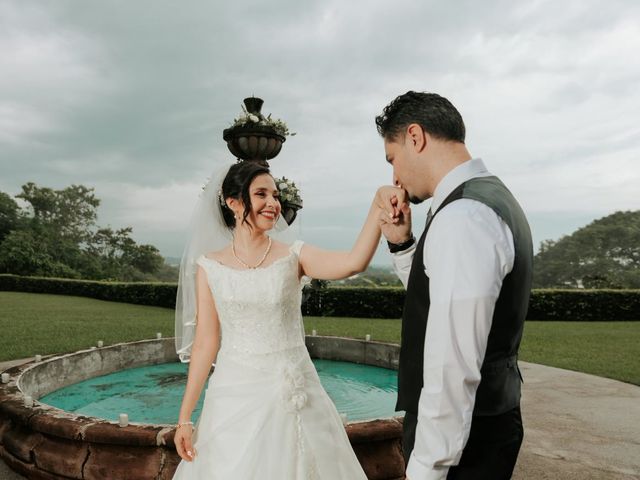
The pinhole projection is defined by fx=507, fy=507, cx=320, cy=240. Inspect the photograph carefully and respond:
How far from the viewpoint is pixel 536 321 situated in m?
15.9

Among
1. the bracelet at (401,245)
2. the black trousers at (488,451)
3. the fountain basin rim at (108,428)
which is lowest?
the fountain basin rim at (108,428)

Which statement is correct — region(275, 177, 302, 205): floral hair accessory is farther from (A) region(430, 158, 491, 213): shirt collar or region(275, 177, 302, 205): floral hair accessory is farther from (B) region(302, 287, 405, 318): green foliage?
(B) region(302, 287, 405, 318): green foliage

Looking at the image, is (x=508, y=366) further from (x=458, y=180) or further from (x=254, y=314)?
(x=254, y=314)

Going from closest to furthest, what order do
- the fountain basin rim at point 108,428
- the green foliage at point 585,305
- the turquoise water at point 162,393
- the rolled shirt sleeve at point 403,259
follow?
the rolled shirt sleeve at point 403,259, the fountain basin rim at point 108,428, the turquoise water at point 162,393, the green foliage at point 585,305

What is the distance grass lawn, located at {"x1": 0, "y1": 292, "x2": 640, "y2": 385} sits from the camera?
8.79 m

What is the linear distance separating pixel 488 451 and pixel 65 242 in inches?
1620

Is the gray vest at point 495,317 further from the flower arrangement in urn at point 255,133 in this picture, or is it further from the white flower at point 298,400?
the flower arrangement in urn at point 255,133

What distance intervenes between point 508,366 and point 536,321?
15736 mm

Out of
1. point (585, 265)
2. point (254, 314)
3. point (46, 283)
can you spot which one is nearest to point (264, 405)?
point (254, 314)

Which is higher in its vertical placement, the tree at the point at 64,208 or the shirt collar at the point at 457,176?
the tree at the point at 64,208

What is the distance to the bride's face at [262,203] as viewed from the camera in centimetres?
308

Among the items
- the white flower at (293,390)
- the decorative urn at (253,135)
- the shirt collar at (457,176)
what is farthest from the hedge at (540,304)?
the shirt collar at (457,176)

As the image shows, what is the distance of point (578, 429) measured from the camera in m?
5.02

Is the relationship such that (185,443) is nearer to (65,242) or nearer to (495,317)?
(495,317)
